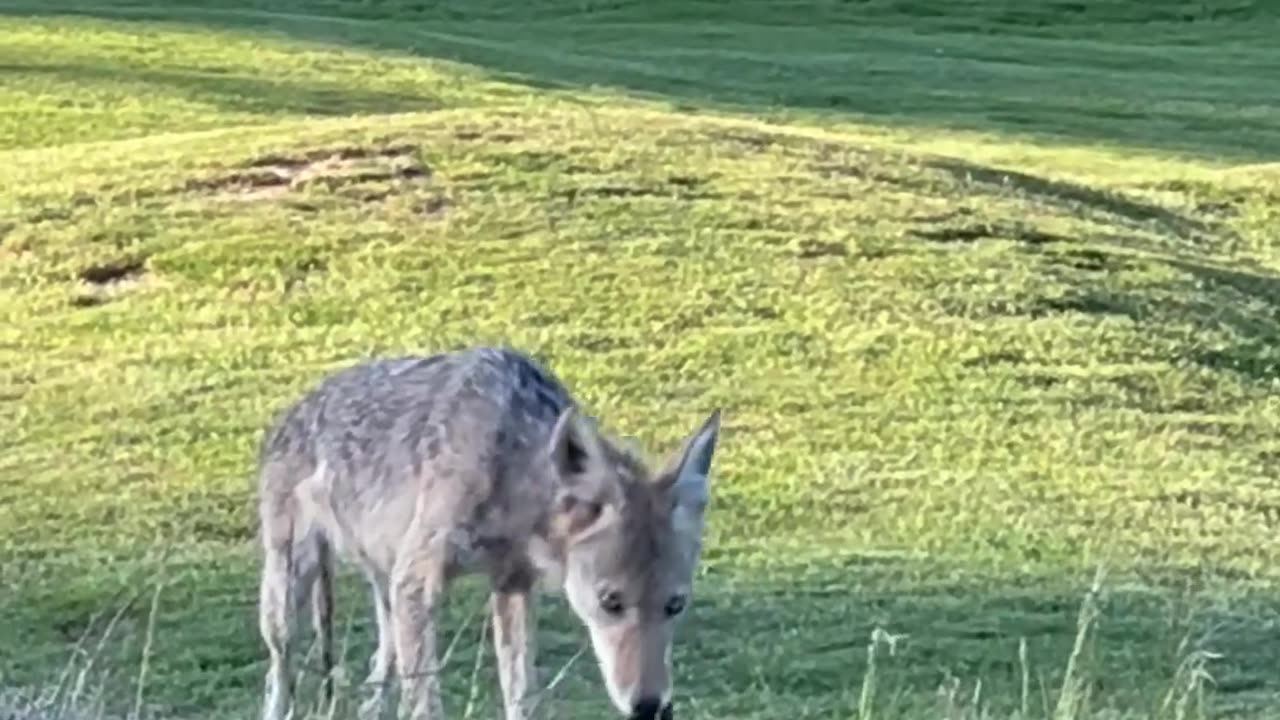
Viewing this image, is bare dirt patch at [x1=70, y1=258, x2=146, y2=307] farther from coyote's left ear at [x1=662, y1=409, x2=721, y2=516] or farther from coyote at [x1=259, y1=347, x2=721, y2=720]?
coyote's left ear at [x1=662, y1=409, x2=721, y2=516]

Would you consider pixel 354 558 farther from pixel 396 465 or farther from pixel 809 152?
pixel 809 152

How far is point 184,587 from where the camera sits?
1148 cm

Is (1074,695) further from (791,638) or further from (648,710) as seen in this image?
(791,638)

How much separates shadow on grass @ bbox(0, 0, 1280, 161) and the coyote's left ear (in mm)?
18275

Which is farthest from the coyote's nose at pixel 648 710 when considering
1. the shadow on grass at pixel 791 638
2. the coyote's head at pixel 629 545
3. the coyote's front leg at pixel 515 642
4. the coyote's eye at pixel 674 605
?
the shadow on grass at pixel 791 638

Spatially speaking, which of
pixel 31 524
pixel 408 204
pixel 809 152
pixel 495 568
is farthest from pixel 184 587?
pixel 809 152

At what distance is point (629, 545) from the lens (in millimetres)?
7172

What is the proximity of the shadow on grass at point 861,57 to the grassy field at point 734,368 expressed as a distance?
200 inches

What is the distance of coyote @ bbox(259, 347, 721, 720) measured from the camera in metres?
7.15

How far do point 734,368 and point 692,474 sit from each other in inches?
310

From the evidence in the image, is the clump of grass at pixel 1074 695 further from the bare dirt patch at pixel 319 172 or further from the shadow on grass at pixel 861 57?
the shadow on grass at pixel 861 57

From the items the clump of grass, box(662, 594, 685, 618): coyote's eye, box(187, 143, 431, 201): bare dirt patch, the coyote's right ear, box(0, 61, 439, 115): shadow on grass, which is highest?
the coyote's right ear

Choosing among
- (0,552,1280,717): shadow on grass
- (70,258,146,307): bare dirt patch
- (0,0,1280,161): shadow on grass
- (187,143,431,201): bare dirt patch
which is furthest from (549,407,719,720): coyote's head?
(0,0,1280,161): shadow on grass

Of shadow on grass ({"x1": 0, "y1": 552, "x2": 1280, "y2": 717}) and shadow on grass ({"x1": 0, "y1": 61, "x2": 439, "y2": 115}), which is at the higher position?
shadow on grass ({"x1": 0, "y1": 552, "x2": 1280, "y2": 717})
